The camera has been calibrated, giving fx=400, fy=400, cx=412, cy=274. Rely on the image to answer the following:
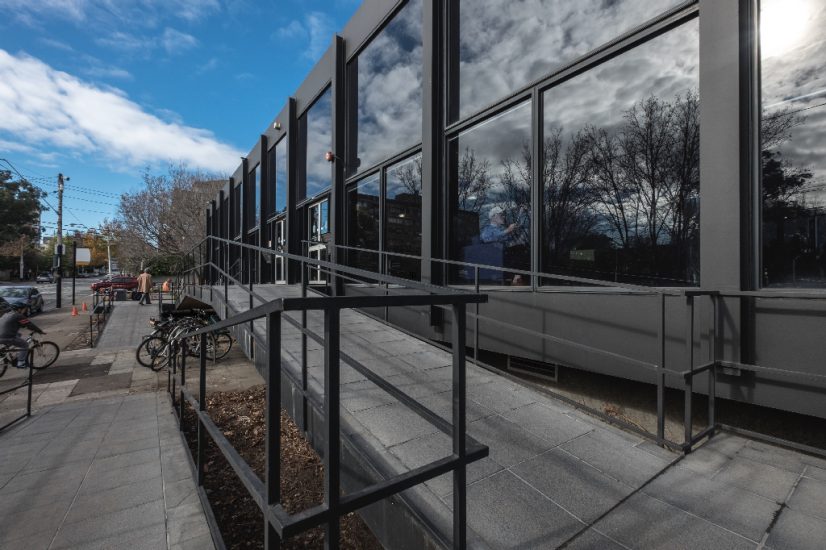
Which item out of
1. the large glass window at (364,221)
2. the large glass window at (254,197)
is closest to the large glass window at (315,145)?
the large glass window at (364,221)

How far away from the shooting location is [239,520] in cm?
289

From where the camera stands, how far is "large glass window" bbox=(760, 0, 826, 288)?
Answer: 291 cm

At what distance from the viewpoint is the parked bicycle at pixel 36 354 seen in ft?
26.9

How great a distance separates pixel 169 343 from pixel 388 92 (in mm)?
6769

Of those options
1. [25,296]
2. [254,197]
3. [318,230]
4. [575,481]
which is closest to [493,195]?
[575,481]

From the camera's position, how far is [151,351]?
27.9ft

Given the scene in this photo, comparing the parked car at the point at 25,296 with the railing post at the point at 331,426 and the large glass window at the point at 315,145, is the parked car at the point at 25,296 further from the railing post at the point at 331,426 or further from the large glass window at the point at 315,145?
the railing post at the point at 331,426

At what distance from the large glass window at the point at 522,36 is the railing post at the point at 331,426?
4382 mm

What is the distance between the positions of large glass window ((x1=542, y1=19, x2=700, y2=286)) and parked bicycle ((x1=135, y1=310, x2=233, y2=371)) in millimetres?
6772

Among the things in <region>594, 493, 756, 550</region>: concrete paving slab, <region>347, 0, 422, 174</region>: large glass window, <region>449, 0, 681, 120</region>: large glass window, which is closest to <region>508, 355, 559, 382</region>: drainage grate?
<region>594, 493, 756, 550</region>: concrete paving slab

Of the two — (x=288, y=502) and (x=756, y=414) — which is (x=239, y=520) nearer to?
(x=288, y=502)

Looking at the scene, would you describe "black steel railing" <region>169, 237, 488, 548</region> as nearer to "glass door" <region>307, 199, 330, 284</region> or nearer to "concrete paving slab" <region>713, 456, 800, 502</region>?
"concrete paving slab" <region>713, 456, 800, 502</region>

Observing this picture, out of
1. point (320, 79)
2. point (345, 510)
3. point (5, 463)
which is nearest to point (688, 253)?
point (345, 510)

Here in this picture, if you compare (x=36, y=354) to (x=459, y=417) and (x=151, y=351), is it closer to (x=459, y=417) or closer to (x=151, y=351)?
(x=151, y=351)
